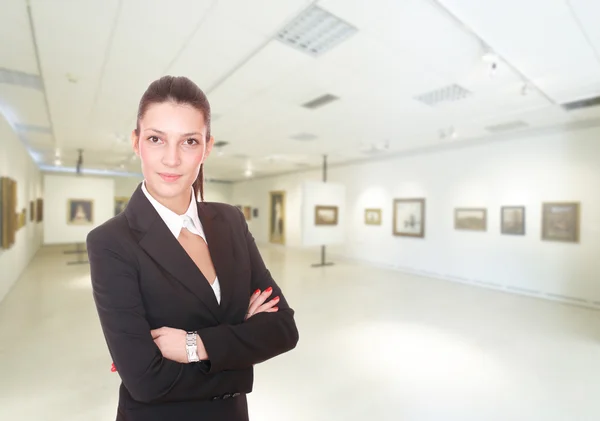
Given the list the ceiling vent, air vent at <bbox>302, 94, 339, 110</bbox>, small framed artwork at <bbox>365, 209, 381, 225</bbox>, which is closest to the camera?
the ceiling vent

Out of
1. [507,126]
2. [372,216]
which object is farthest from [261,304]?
[372,216]

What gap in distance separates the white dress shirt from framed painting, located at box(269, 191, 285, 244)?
14.3m

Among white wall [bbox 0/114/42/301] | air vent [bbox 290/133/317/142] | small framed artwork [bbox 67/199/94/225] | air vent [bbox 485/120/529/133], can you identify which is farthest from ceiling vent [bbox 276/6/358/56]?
small framed artwork [bbox 67/199/94/225]

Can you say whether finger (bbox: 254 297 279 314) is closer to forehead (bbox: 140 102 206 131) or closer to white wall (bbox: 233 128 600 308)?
forehead (bbox: 140 102 206 131)

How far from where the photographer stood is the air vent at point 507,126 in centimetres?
659

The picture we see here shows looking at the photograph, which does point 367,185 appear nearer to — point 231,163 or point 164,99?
point 231,163

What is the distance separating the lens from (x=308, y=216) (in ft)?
→ 32.0

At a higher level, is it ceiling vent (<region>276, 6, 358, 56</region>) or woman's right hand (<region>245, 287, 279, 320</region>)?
ceiling vent (<region>276, 6, 358, 56</region>)

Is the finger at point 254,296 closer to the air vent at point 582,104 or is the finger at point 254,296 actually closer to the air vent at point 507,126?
the air vent at point 582,104

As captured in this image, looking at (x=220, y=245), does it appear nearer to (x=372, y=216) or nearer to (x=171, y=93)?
(x=171, y=93)

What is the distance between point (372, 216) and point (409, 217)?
1461 millimetres

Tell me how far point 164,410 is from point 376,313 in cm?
490

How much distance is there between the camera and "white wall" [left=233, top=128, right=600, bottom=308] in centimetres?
629

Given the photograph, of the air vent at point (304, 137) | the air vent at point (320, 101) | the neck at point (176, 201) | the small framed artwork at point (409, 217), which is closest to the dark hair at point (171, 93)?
the neck at point (176, 201)
